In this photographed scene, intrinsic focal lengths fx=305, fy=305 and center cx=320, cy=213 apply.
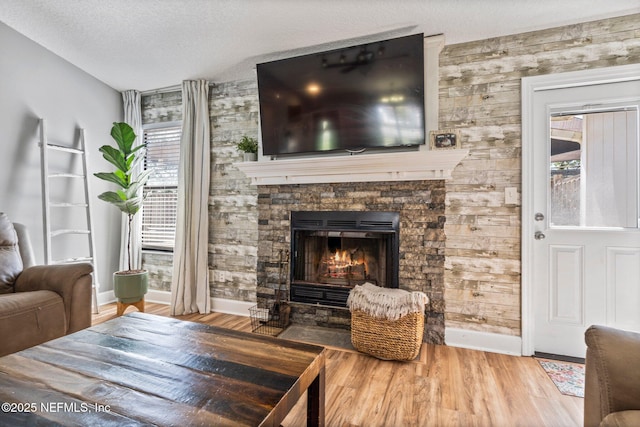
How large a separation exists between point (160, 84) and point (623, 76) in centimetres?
411

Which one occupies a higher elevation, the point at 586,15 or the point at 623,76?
the point at 586,15

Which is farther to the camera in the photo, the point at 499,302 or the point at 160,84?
the point at 160,84

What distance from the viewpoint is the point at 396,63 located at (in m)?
2.30

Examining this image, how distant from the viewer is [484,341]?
233 centimetres

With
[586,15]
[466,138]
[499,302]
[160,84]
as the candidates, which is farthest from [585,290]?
[160,84]

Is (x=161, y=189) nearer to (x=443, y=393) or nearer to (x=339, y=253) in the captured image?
(x=339, y=253)

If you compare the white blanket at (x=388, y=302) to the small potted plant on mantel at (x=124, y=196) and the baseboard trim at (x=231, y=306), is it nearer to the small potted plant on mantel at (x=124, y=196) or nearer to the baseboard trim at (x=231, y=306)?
the baseboard trim at (x=231, y=306)

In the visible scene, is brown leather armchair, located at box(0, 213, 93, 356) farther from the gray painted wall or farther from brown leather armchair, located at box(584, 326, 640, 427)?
brown leather armchair, located at box(584, 326, 640, 427)

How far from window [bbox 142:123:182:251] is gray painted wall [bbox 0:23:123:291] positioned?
414 millimetres

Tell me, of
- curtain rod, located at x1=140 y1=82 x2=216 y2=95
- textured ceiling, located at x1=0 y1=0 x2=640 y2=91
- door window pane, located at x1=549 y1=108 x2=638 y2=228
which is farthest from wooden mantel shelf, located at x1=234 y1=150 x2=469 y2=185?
curtain rod, located at x1=140 y1=82 x2=216 y2=95

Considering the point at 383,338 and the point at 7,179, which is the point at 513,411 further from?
the point at 7,179

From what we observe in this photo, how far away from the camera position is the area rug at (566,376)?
1796 mm

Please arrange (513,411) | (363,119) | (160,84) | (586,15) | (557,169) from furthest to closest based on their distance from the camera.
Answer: (160,84) < (363,119) < (557,169) < (586,15) < (513,411)

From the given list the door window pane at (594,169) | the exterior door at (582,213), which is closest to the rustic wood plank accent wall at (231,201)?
the exterior door at (582,213)
